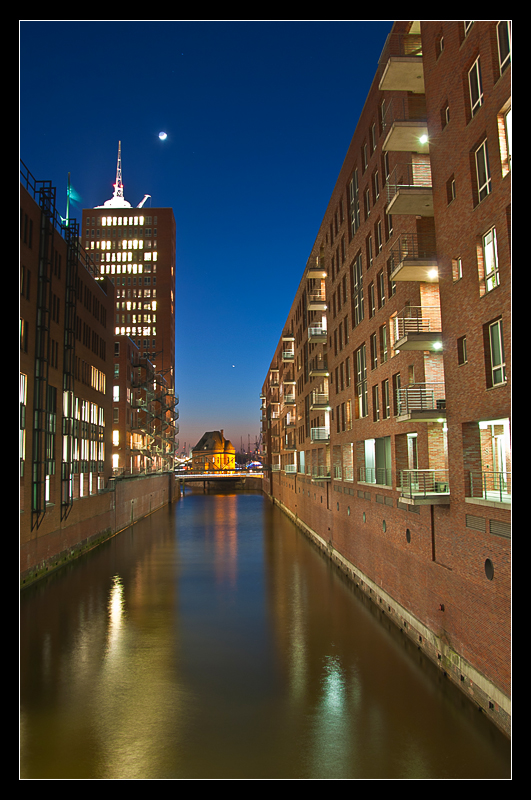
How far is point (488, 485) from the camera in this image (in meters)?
13.3

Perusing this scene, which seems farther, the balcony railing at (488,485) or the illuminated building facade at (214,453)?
the illuminated building facade at (214,453)

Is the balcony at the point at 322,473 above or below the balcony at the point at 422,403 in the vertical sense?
below

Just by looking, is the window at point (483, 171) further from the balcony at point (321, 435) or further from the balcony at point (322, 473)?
the balcony at point (321, 435)

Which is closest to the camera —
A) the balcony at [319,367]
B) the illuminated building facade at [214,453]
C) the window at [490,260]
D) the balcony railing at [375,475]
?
the window at [490,260]

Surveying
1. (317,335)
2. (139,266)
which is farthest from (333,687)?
(139,266)

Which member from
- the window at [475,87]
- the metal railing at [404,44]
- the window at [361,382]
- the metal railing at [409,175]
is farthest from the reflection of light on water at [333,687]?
the metal railing at [404,44]

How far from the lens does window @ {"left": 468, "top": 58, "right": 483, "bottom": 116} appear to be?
13.1 metres

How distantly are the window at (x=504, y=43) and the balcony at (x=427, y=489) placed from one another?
33.5ft

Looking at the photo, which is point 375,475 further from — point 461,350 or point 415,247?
point 461,350

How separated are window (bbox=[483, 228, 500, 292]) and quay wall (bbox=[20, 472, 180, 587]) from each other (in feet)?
72.6

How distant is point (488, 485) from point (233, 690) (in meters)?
8.95

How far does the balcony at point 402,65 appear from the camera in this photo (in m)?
17.4
